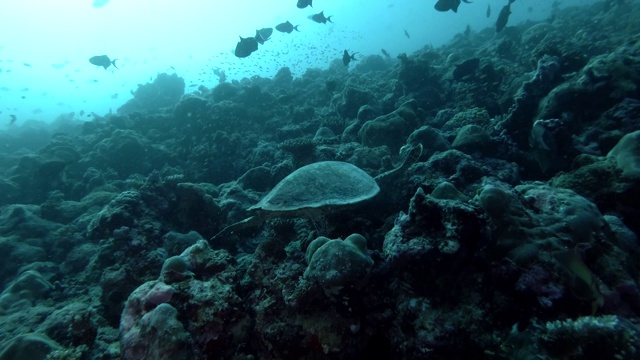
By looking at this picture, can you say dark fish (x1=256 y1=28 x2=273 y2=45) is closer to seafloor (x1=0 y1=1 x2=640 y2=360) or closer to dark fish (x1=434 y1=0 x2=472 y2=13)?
seafloor (x1=0 y1=1 x2=640 y2=360)

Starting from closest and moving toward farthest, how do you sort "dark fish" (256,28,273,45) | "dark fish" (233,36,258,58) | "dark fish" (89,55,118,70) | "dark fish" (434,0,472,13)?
1. "dark fish" (434,0,472,13)
2. "dark fish" (233,36,258,58)
3. "dark fish" (256,28,273,45)
4. "dark fish" (89,55,118,70)

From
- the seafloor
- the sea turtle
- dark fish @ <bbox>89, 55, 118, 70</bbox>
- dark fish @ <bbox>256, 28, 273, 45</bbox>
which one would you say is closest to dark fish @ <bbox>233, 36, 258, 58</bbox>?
dark fish @ <bbox>256, 28, 273, 45</bbox>

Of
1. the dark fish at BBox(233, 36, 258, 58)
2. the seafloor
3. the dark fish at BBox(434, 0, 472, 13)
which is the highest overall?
the dark fish at BBox(434, 0, 472, 13)

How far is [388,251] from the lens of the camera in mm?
3383

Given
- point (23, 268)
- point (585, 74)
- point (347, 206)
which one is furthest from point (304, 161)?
point (23, 268)

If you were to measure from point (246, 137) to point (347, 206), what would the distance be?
9.19m

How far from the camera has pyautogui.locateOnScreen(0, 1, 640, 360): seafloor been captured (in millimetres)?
2816

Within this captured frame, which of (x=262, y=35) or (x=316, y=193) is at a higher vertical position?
(x=262, y=35)

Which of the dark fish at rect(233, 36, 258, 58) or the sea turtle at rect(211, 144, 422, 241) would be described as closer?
the sea turtle at rect(211, 144, 422, 241)

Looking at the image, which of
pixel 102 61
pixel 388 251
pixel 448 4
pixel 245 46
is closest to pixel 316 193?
pixel 388 251

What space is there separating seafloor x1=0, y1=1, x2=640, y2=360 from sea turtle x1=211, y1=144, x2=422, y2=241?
1.6 inches

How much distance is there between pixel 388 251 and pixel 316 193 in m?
1.68

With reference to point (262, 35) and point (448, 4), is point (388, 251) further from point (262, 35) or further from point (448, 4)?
point (262, 35)

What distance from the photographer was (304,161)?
28.1 feet
